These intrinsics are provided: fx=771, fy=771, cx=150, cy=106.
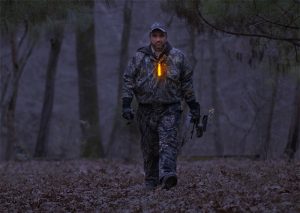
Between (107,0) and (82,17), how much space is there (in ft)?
19.8

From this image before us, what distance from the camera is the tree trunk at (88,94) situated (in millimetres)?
25156

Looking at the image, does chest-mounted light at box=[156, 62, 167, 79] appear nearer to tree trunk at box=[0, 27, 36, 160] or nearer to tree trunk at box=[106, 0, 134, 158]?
tree trunk at box=[0, 27, 36, 160]

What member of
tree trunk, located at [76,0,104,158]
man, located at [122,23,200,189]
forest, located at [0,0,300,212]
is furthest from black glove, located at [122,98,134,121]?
tree trunk, located at [76,0,104,158]

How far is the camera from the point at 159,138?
→ 10148 mm

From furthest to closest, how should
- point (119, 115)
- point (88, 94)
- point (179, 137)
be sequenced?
1. point (119, 115)
2. point (88, 94)
3. point (179, 137)

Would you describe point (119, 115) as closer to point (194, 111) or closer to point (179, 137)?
point (179, 137)

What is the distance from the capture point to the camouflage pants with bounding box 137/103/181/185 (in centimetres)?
1002

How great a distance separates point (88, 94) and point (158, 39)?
1575cm

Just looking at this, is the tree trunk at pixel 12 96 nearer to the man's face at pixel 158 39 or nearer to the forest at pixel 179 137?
the forest at pixel 179 137

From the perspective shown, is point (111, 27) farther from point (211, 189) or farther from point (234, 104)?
point (211, 189)

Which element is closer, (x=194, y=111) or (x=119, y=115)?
(x=194, y=111)

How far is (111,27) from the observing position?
40.1 meters

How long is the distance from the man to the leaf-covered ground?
504mm

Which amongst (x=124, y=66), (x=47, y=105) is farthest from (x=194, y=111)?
(x=124, y=66)
